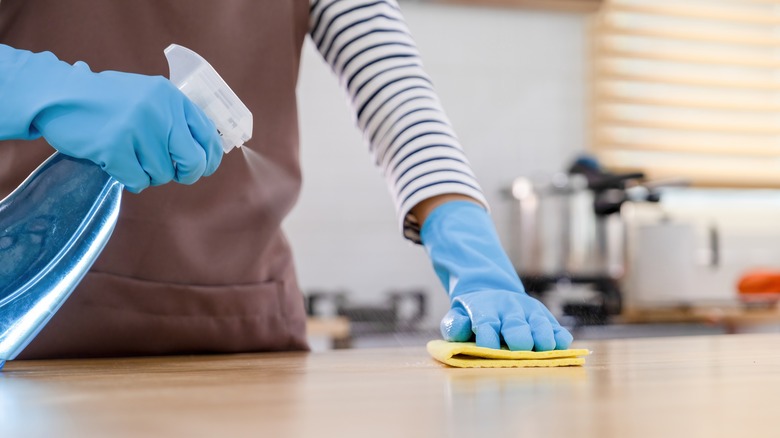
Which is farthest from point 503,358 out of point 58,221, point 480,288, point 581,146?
point 581,146

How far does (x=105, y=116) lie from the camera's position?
612mm

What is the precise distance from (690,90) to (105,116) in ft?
10.2

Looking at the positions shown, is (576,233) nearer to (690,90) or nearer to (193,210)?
(690,90)

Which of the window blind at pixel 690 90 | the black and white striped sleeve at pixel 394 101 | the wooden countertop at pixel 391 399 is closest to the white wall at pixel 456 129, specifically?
the window blind at pixel 690 90

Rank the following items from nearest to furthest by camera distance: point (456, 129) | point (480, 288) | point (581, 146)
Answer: point (480, 288), point (456, 129), point (581, 146)

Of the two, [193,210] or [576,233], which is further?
[576,233]

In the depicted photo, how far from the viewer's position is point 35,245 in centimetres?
57

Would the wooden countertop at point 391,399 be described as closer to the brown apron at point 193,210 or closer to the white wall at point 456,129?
the brown apron at point 193,210

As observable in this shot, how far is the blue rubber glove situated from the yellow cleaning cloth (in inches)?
0.9

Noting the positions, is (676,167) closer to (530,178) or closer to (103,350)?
(530,178)

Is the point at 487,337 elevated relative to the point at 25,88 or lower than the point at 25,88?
lower

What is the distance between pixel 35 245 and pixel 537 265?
96.1 inches

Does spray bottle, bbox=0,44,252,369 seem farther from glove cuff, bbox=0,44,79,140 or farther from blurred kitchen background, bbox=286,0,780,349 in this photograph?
blurred kitchen background, bbox=286,0,780,349

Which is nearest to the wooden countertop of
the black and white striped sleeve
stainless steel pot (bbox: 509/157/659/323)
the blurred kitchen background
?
the black and white striped sleeve
